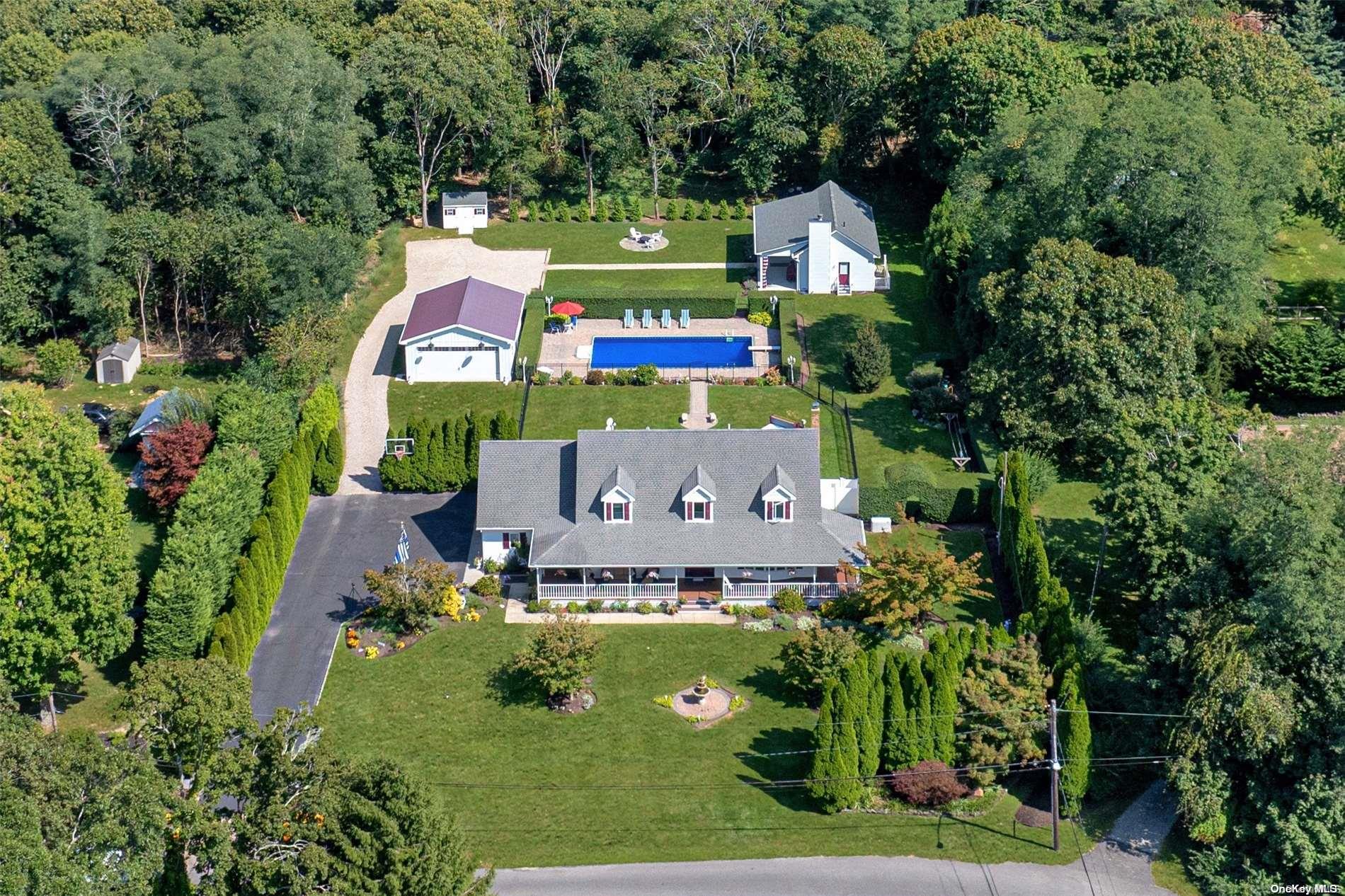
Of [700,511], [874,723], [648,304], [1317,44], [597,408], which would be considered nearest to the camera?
[874,723]

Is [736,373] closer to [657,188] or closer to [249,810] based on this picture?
[657,188]

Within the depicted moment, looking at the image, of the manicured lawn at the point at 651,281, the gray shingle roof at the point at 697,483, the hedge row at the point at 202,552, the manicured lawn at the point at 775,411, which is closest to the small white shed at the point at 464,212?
the manicured lawn at the point at 651,281

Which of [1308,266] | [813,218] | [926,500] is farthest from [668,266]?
[1308,266]

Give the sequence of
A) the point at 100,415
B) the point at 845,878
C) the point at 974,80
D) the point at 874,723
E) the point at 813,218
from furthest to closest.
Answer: the point at 974,80 → the point at 813,218 → the point at 100,415 → the point at 874,723 → the point at 845,878

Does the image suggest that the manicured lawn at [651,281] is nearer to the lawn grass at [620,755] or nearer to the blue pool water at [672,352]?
the blue pool water at [672,352]

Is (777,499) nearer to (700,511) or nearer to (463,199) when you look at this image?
(700,511)

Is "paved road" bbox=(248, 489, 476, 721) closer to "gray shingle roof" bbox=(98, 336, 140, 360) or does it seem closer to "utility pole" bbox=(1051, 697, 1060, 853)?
"gray shingle roof" bbox=(98, 336, 140, 360)

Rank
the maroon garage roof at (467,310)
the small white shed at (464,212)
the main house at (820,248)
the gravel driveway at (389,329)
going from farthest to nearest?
the small white shed at (464,212)
the main house at (820,248)
the maroon garage roof at (467,310)
the gravel driveway at (389,329)
